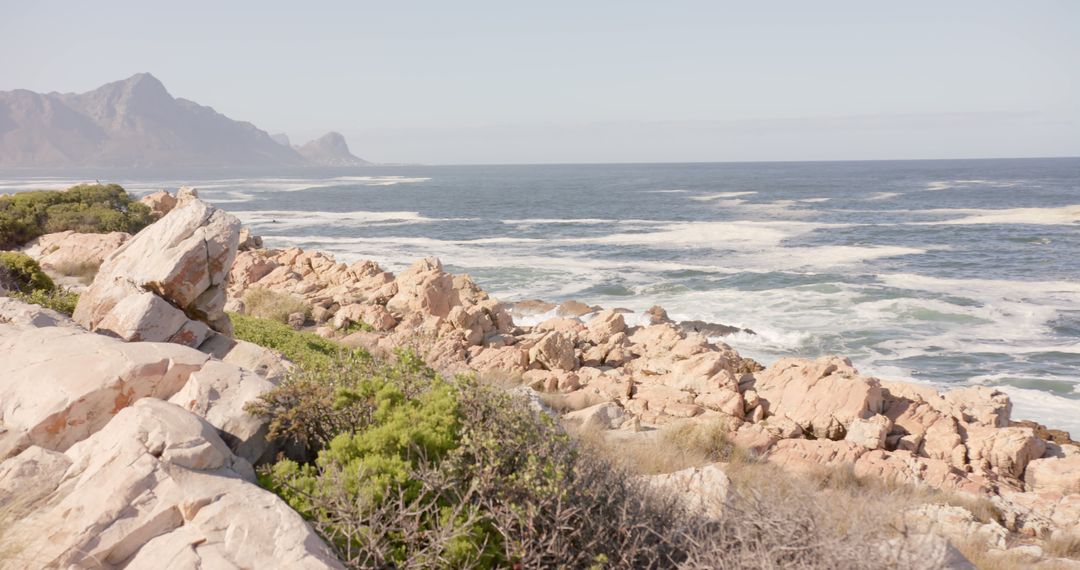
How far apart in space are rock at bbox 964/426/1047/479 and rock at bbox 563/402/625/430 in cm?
562

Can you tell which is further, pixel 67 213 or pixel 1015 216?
pixel 1015 216

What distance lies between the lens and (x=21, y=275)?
46.8 feet

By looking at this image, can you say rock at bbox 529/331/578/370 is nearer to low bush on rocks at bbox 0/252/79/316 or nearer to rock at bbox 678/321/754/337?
rock at bbox 678/321/754/337

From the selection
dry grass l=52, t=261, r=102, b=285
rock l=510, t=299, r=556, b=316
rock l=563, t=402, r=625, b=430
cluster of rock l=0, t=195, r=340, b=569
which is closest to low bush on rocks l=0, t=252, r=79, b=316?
cluster of rock l=0, t=195, r=340, b=569

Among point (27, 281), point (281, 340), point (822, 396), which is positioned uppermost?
point (27, 281)

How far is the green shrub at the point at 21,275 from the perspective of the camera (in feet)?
44.4

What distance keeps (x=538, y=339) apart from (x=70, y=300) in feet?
32.6

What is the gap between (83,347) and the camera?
A: 23.2 ft

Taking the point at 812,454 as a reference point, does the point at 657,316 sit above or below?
below

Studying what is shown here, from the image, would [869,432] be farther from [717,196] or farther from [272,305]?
[717,196]

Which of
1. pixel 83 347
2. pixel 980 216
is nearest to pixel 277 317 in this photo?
pixel 83 347

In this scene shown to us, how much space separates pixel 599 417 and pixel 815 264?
2824 centimetres

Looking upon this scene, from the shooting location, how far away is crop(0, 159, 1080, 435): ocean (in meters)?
21.9

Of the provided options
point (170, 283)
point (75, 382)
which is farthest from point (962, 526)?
point (170, 283)
